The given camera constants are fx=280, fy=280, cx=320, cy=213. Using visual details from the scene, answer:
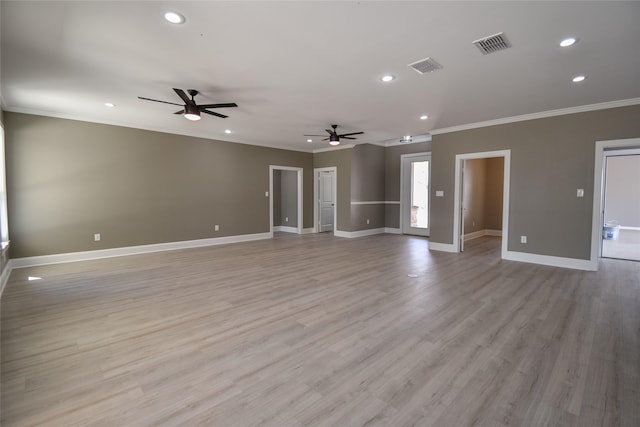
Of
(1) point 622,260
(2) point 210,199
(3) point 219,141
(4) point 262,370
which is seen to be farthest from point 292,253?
(1) point 622,260

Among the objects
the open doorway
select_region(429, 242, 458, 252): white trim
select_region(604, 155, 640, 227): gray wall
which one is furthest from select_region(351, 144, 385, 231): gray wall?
select_region(604, 155, 640, 227): gray wall

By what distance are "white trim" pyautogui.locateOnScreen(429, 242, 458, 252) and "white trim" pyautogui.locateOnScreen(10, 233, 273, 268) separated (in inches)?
185

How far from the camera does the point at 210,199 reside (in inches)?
282

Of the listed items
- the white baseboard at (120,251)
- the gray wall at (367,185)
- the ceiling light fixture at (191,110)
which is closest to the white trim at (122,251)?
the white baseboard at (120,251)

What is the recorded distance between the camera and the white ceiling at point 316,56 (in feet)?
7.41

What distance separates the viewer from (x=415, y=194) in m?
8.94

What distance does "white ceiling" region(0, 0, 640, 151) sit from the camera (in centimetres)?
226

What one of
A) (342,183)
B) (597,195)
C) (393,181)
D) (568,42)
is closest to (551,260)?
(597,195)

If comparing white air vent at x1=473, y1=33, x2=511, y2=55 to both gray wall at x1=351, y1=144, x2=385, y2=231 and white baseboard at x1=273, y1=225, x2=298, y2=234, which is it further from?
white baseboard at x1=273, y1=225, x2=298, y2=234

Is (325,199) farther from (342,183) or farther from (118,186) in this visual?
(118,186)

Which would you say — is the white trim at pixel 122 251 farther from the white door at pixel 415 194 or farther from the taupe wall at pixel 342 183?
the white door at pixel 415 194

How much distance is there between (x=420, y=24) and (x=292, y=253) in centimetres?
478

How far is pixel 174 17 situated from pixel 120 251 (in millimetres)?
5234

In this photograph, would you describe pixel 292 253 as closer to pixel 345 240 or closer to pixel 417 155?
pixel 345 240
